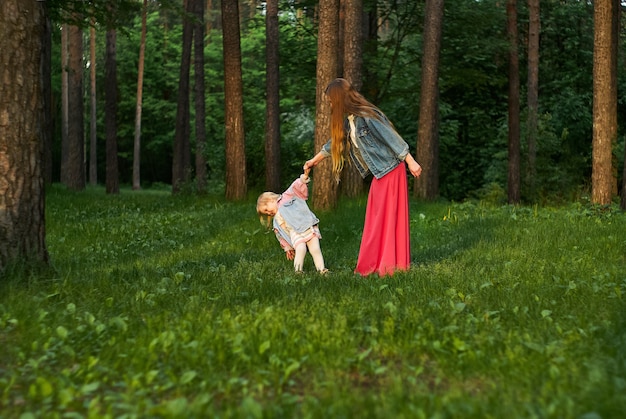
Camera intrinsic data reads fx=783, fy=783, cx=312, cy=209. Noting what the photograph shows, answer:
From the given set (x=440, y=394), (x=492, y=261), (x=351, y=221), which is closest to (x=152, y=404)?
(x=440, y=394)

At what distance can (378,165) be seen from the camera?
9.05 metres

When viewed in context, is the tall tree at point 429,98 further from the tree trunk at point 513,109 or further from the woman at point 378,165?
the woman at point 378,165

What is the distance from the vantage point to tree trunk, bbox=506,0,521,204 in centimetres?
2406

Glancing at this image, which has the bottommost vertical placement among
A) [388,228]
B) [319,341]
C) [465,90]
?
[319,341]

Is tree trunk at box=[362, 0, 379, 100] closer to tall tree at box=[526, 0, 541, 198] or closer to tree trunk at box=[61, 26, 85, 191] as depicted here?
tall tree at box=[526, 0, 541, 198]

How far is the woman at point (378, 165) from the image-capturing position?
897 cm

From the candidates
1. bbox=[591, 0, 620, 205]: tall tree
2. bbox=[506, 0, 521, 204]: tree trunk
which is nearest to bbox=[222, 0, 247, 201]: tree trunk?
bbox=[591, 0, 620, 205]: tall tree

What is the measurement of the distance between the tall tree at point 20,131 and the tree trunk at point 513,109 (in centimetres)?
1863

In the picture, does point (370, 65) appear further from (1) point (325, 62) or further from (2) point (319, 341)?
(2) point (319, 341)

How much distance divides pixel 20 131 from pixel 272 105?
15.5 meters

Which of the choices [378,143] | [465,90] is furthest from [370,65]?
[378,143]

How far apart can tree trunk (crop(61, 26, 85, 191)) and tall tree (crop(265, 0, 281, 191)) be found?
32.9ft

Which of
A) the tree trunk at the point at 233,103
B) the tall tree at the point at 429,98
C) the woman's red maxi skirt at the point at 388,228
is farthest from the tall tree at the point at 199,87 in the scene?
the woman's red maxi skirt at the point at 388,228

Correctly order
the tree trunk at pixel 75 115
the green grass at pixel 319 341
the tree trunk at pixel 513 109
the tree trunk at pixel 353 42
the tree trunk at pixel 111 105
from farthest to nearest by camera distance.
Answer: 1. the tree trunk at pixel 111 105
2. the tree trunk at pixel 75 115
3. the tree trunk at pixel 513 109
4. the tree trunk at pixel 353 42
5. the green grass at pixel 319 341
